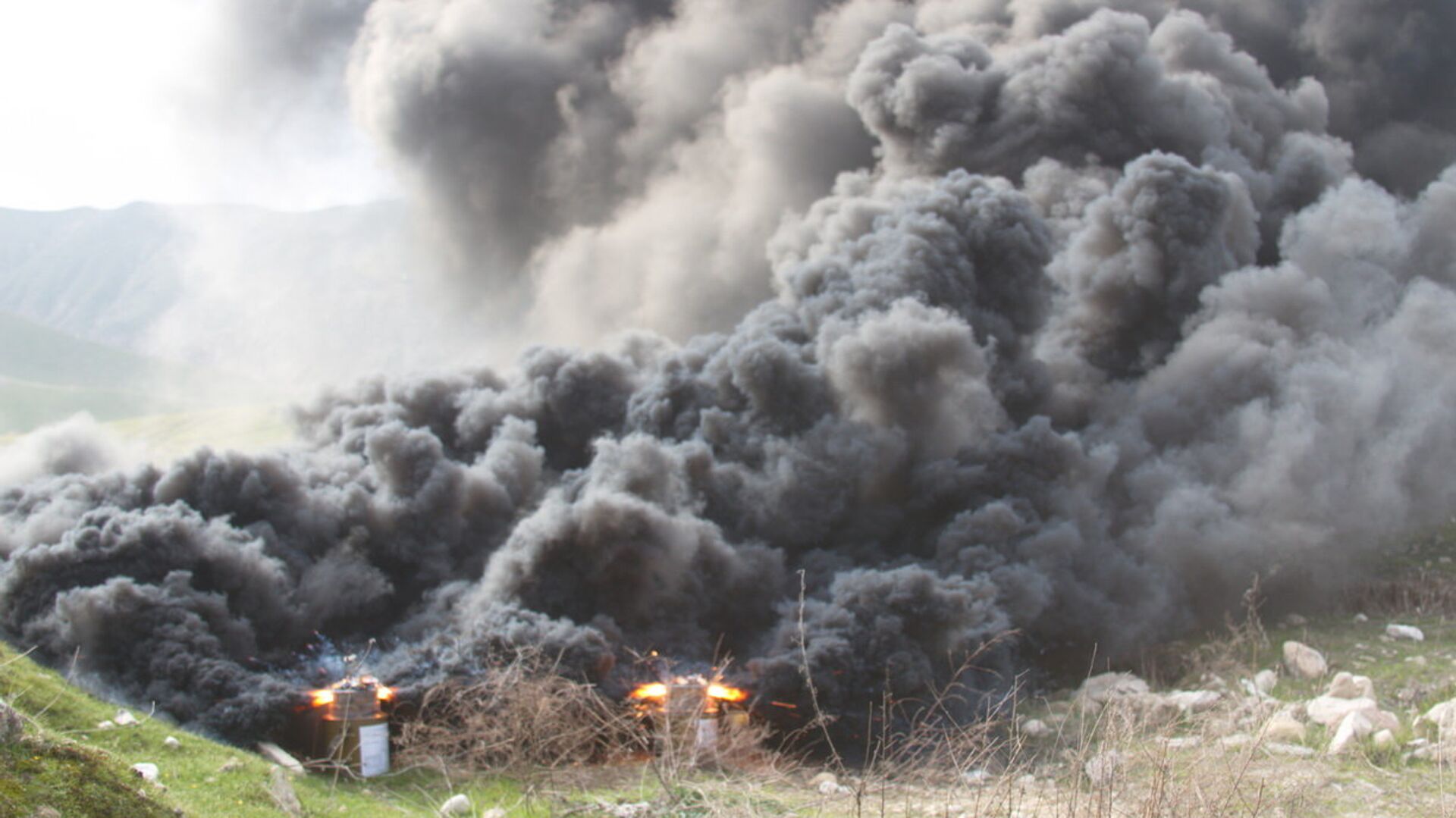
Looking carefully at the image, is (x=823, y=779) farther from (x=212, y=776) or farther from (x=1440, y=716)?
(x=212, y=776)

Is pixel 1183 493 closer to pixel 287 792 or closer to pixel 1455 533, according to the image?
pixel 1455 533

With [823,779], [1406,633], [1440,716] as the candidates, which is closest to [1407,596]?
[1406,633]

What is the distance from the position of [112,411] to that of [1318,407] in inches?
4545

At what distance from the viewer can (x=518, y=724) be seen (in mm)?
12531

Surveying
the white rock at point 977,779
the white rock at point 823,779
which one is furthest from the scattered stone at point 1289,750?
the white rock at point 823,779

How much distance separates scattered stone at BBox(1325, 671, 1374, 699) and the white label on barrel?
1836cm

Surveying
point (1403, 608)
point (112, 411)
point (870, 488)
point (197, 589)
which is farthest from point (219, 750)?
point (112, 411)

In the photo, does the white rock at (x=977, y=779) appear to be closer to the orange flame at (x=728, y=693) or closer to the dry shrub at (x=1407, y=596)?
the orange flame at (x=728, y=693)

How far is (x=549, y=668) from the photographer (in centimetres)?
2014

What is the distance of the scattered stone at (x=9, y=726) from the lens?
6098 millimetres

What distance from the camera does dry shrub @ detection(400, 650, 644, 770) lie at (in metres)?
13.2

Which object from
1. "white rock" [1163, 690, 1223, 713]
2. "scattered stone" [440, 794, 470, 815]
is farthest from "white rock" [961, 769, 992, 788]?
"scattered stone" [440, 794, 470, 815]

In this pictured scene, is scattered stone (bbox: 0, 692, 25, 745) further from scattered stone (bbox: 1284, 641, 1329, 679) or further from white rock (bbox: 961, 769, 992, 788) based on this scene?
scattered stone (bbox: 1284, 641, 1329, 679)

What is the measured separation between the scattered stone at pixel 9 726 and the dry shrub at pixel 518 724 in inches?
237
